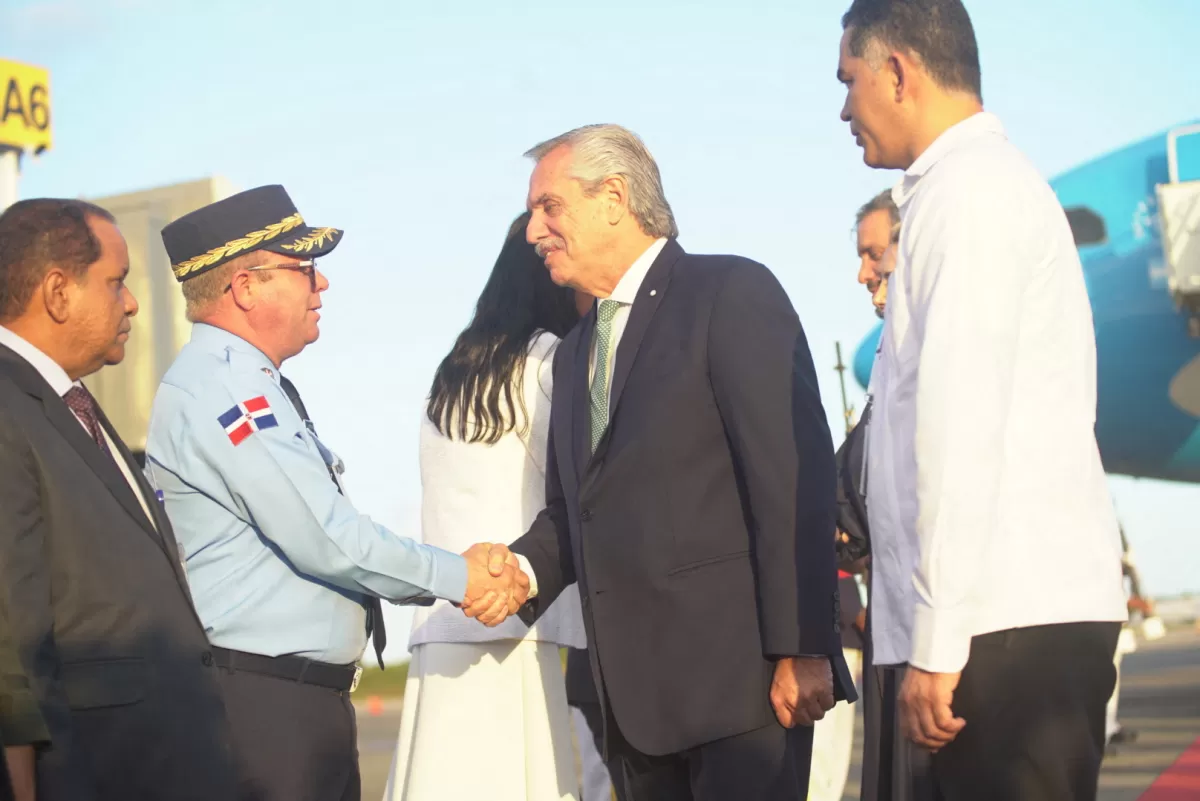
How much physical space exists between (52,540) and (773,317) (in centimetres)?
153

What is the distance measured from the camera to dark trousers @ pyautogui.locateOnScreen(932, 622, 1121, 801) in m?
2.25

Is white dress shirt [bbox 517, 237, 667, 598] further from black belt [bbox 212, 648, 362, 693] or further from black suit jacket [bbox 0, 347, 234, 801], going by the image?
black suit jacket [bbox 0, 347, 234, 801]

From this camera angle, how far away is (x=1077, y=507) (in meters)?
2.31

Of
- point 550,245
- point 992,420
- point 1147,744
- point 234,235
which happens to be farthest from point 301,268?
point 1147,744

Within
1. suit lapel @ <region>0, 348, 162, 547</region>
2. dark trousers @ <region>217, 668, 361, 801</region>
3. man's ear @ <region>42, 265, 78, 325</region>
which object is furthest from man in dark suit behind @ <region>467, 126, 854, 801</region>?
man's ear @ <region>42, 265, 78, 325</region>

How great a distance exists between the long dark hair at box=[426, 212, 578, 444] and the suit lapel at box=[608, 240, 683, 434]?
817 mm

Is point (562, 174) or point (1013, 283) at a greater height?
point (562, 174)

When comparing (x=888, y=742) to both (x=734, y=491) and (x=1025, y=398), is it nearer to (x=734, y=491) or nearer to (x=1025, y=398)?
(x=734, y=491)

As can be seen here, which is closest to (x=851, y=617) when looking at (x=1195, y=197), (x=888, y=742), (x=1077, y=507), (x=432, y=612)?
(x=432, y=612)

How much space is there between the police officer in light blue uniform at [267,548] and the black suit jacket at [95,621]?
0.35 metres

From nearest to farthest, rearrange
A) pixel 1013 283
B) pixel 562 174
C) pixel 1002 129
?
pixel 1013 283, pixel 1002 129, pixel 562 174

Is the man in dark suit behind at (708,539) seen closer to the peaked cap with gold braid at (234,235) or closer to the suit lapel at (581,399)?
the suit lapel at (581,399)

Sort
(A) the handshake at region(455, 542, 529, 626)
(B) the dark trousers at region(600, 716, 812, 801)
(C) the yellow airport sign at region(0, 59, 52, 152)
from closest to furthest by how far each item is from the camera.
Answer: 1. (B) the dark trousers at region(600, 716, 812, 801)
2. (A) the handshake at region(455, 542, 529, 626)
3. (C) the yellow airport sign at region(0, 59, 52, 152)

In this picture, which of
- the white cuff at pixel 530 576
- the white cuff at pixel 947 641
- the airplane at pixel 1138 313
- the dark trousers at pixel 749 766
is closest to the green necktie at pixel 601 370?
the white cuff at pixel 530 576
